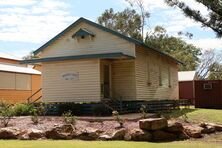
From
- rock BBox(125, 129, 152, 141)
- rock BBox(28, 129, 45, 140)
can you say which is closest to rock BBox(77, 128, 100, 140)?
rock BBox(125, 129, 152, 141)

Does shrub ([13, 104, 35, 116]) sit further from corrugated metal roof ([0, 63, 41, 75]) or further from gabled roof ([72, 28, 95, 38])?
corrugated metal roof ([0, 63, 41, 75])

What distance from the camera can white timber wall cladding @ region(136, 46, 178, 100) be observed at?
952 inches

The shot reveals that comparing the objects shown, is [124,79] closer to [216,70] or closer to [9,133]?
[9,133]

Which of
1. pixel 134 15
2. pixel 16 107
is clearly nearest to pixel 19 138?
pixel 16 107

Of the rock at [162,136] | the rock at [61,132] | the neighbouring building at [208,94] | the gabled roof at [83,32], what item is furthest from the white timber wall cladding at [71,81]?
the neighbouring building at [208,94]

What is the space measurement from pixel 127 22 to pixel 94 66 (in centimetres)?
3006

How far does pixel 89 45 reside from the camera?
2473cm

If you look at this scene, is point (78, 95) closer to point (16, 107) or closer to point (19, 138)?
point (16, 107)

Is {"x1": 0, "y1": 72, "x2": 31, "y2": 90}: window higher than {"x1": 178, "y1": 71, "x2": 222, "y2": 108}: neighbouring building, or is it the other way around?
{"x1": 0, "y1": 72, "x2": 31, "y2": 90}: window

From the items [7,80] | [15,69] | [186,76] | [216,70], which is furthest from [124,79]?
[216,70]

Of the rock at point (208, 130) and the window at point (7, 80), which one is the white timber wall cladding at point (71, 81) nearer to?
the window at point (7, 80)

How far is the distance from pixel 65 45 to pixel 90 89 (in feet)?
14.6

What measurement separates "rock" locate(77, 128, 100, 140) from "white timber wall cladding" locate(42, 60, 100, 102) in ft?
25.1

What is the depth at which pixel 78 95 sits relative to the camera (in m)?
23.2
